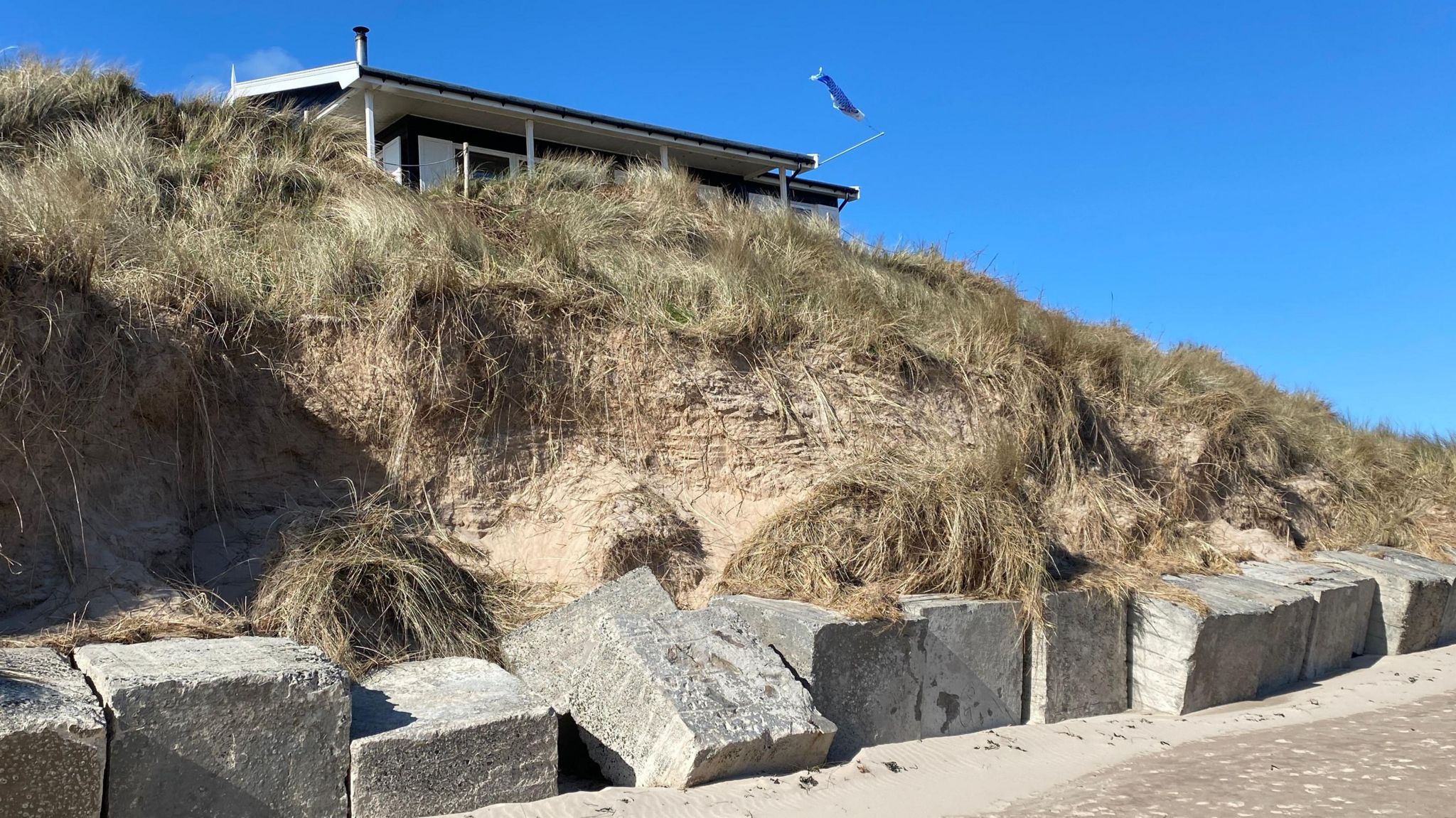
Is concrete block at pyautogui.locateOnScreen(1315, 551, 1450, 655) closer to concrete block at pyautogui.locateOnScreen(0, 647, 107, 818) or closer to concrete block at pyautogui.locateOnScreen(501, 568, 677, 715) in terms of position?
concrete block at pyautogui.locateOnScreen(501, 568, 677, 715)

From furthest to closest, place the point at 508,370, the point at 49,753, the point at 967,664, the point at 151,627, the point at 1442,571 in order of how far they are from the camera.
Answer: the point at 1442,571 < the point at 508,370 < the point at 967,664 < the point at 151,627 < the point at 49,753

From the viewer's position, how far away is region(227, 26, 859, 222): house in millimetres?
13156

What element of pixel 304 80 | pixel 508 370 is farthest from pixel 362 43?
pixel 508 370

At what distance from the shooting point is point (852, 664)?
473 centimetres

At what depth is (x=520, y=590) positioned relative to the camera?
5.51 meters

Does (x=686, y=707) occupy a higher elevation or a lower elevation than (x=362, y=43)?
lower

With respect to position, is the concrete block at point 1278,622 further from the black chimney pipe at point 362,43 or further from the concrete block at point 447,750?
the black chimney pipe at point 362,43

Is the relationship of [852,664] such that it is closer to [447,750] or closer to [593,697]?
[593,697]

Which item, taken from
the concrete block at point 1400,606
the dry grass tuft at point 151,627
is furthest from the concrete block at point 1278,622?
the dry grass tuft at point 151,627

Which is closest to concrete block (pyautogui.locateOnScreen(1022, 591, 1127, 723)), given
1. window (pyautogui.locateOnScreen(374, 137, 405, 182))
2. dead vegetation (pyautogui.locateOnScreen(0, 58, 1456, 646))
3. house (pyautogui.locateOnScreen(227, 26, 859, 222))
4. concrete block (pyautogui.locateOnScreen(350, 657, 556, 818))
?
dead vegetation (pyautogui.locateOnScreen(0, 58, 1456, 646))

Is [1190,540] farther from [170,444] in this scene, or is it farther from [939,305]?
[170,444]

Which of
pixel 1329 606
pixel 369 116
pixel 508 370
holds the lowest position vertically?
pixel 1329 606

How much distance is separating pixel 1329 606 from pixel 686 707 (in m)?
5.42

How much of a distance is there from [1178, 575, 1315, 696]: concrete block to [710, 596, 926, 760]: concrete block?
266 centimetres
